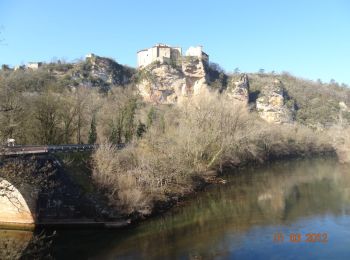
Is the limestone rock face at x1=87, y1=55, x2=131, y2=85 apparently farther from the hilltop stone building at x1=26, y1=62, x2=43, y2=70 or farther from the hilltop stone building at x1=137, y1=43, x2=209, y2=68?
the hilltop stone building at x1=26, y1=62, x2=43, y2=70

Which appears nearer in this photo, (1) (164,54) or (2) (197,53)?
(1) (164,54)

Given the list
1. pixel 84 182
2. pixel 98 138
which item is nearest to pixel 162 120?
pixel 98 138

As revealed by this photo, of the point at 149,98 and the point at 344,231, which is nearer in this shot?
the point at 344,231

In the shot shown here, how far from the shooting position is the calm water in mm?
19578

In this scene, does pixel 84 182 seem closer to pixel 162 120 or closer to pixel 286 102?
pixel 162 120

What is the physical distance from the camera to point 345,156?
196ft

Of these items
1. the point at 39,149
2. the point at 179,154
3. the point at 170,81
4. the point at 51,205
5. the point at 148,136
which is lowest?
the point at 51,205

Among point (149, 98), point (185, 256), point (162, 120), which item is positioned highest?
point (149, 98)

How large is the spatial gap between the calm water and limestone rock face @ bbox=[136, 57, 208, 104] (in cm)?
6802

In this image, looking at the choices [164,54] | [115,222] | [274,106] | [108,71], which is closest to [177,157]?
[115,222]

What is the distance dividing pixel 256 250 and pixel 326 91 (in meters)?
127

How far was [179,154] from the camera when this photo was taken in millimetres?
35531

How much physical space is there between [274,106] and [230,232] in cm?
9180

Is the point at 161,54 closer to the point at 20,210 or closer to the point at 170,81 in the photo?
the point at 170,81
